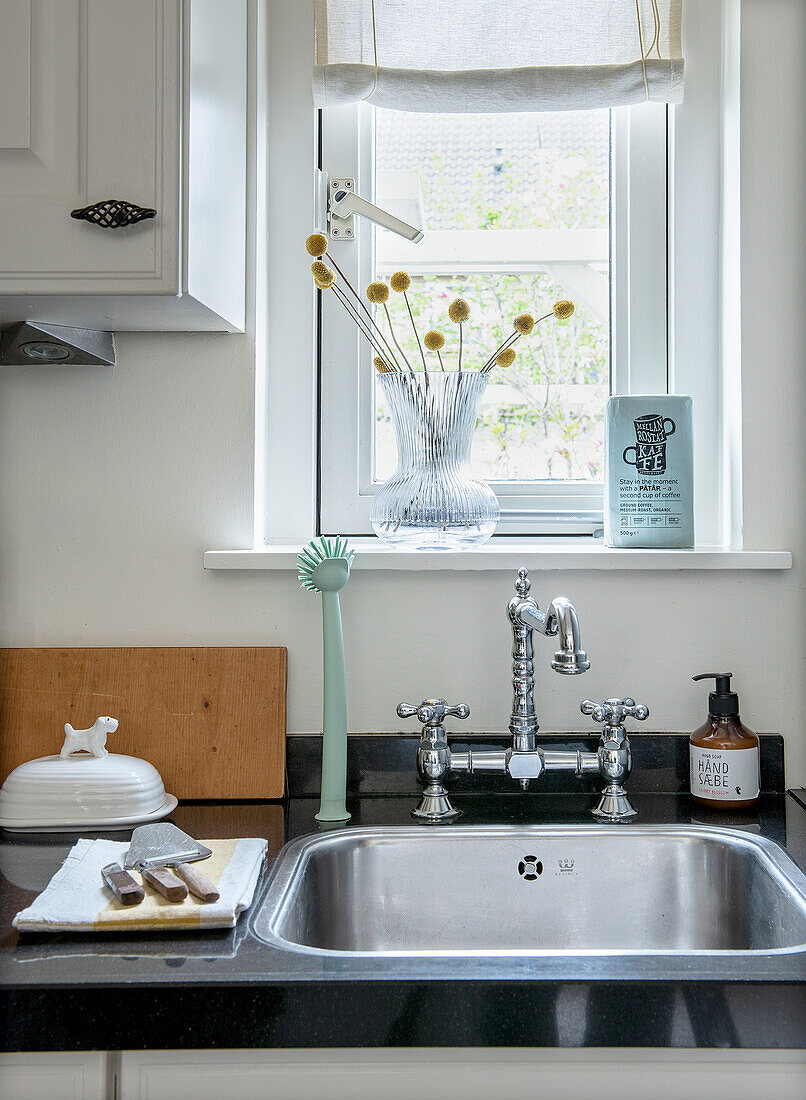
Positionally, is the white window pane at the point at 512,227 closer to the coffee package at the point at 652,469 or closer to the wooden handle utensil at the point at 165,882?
the coffee package at the point at 652,469

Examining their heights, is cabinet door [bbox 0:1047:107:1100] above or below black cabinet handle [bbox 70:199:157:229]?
below

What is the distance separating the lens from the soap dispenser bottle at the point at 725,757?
124 cm

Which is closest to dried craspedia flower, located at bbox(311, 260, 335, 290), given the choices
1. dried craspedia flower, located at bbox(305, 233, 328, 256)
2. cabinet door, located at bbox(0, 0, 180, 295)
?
dried craspedia flower, located at bbox(305, 233, 328, 256)

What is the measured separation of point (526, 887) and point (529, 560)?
1.45 ft

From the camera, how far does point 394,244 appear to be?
1521 millimetres

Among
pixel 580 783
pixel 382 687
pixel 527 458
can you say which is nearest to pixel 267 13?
pixel 527 458

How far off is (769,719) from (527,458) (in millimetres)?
542

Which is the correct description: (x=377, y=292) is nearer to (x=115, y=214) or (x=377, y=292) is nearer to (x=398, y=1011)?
(x=115, y=214)

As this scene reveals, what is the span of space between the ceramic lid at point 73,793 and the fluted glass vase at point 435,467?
49 cm

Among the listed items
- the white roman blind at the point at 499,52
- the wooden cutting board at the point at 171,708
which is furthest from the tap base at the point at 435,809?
the white roman blind at the point at 499,52

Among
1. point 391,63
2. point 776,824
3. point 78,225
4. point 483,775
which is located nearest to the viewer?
point 78,225

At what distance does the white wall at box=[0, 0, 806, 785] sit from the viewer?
4.46ft

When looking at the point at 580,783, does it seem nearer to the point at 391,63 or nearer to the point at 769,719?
the point at 769,719

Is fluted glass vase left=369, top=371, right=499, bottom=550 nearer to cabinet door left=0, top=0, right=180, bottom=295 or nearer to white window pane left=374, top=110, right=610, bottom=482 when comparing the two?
white window pane left=374, top=110, right=610, bottom=482
